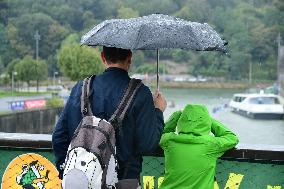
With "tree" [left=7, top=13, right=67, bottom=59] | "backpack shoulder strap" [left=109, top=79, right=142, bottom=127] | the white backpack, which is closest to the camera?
the white backpack

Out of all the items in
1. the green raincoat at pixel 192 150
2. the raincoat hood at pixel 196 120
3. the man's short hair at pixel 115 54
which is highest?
the man's short hair at pixel 115 54

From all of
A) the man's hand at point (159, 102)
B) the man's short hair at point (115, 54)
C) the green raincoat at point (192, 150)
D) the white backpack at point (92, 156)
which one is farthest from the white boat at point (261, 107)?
the white backpack at point (92, 156)

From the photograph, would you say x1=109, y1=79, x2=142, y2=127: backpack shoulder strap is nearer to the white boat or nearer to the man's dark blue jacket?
the man's dark blue jacket

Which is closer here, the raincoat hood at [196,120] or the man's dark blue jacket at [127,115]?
the man's dark blue jacket at [127,115]

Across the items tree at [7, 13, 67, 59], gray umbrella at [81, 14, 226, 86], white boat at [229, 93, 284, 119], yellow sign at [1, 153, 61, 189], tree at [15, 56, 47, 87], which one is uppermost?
tree at [7, 13, 67, 59]

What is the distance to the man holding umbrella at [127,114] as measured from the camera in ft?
5.80

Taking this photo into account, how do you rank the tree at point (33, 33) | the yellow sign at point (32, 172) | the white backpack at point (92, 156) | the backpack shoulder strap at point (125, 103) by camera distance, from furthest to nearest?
1. the tree at point (33, 33)
2. the yellow sign at point (32, 172)
3. the backpack shoulder strap at point (125, 103)
4. the white backpack at point (92, 156)

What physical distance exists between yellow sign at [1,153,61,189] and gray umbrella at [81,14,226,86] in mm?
834

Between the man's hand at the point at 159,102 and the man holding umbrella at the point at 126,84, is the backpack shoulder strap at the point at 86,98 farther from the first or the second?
the man's hand at the point at 159,102

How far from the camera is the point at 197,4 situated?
59.7m

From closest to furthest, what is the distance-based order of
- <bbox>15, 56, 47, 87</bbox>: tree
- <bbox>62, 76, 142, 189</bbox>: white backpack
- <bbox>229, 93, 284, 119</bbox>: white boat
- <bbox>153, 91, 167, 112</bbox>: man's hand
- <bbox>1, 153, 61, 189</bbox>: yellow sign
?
<bbox>62, 76, 142, 189</bbox>: white backpack
<bbox>153, 91, 167, 112</bbox>: man's hand
<bbox>1, 153, 61, 189</bbox>: yellow sign
<bbox>229, 93, 284, 119</bbox>: white boat
<bbox>15, 56, 47, 87</bbox>: tree

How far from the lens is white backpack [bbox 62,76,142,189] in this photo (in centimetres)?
161

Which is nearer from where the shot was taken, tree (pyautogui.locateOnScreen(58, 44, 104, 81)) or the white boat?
the white boat

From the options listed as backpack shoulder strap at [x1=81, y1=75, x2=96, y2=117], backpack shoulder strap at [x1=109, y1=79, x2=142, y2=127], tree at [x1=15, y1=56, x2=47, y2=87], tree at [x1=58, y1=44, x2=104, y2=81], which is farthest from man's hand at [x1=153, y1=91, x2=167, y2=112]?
tree at [x1=15, y1=56, x2=47, y2=87]
